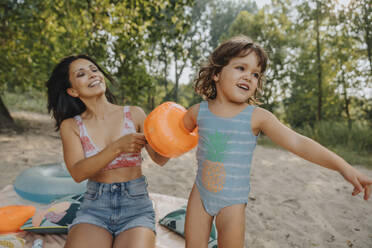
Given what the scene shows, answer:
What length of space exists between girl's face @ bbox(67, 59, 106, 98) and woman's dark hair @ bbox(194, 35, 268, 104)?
77 cm

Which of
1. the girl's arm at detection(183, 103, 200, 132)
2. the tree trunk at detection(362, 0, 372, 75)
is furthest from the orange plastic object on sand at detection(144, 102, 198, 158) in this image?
the tree trunk at detection(362, 0, 372, 75)

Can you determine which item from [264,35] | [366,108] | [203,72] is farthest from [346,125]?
[203,72]

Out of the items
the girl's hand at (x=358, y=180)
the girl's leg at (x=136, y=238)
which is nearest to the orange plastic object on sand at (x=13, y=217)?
the girl's leg at (x=136, y=238)

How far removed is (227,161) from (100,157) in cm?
84

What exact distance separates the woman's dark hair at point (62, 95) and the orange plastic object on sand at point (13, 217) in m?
1.01

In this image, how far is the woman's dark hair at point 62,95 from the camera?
209 cm

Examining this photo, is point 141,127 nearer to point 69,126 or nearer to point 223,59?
point 69,126

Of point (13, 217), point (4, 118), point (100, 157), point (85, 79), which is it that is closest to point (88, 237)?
point (100, 157)

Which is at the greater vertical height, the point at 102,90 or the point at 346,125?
the point at 102,90

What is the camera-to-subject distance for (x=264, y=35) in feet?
41.1

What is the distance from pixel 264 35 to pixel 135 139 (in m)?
12.4

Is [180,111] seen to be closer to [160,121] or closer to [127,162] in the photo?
[160,121]

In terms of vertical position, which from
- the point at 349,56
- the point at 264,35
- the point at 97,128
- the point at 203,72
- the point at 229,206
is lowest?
the point at 229,206

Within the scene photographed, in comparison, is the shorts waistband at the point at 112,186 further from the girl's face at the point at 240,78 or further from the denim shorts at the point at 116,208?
the girl's face at the point at 240,78
